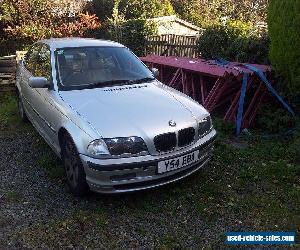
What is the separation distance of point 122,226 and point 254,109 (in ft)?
12.5

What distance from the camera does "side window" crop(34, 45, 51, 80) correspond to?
17.3 ft

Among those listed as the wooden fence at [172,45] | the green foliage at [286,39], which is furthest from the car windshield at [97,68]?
the wooden fence at [172,45]

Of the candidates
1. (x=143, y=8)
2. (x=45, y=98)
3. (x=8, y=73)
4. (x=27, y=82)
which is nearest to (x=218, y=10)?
(x=143, y=8)

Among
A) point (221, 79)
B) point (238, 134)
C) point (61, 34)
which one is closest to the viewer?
point (238, 134)

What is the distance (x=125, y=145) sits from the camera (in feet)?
12.9

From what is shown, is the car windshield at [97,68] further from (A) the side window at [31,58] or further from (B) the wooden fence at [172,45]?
(B) the wooden fence at [172,45]

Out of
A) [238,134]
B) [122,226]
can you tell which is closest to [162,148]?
[122,226]

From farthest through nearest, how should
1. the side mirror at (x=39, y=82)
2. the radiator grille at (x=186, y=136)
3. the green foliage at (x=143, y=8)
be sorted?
the green foliage at (x=143, y=8) → the side mirror at (x=39, y=82) → the radiator grille at (x=186, y=136)

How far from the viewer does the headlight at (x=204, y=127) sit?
14.6ft

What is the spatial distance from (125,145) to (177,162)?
2.08ft

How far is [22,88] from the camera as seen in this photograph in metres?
6.56

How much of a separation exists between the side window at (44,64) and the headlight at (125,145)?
176 centimetres

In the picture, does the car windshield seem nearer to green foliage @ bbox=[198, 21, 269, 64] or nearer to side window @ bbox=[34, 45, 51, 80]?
side window @ bbox=[34, 45, 51, 80]

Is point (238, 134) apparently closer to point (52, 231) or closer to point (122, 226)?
point (122, 226)
